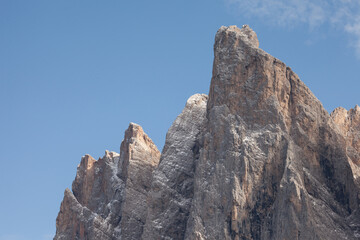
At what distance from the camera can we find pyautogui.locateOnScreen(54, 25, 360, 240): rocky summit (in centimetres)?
16588

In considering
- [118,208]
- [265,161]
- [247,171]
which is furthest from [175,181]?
[265,161]

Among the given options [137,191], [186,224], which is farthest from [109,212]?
[186,224]

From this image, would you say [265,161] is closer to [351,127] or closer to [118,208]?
[351,127]

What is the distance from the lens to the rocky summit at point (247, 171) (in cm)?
16588

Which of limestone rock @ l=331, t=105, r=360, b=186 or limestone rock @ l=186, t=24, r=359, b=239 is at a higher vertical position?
limestone rock @ l=331, t=105, r=360, b=186

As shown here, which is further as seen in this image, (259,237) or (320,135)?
(320,135)

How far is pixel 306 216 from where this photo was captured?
162 metres

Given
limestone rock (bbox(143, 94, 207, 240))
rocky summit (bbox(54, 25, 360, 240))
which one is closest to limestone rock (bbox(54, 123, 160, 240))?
rocky summit (bbox(54, 25, 360, 240))

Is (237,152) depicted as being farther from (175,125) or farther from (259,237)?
(175,125)

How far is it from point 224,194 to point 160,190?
57.7 feet

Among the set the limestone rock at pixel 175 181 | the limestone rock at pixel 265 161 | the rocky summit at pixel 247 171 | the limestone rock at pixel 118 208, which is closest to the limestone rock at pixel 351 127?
the rocky summit at pixel 247 171

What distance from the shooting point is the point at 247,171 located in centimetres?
16838

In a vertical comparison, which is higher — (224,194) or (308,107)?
(308,107)

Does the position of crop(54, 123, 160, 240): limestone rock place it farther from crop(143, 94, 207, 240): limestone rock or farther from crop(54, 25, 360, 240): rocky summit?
crop(143, 94, 207, 240): limestone rock
